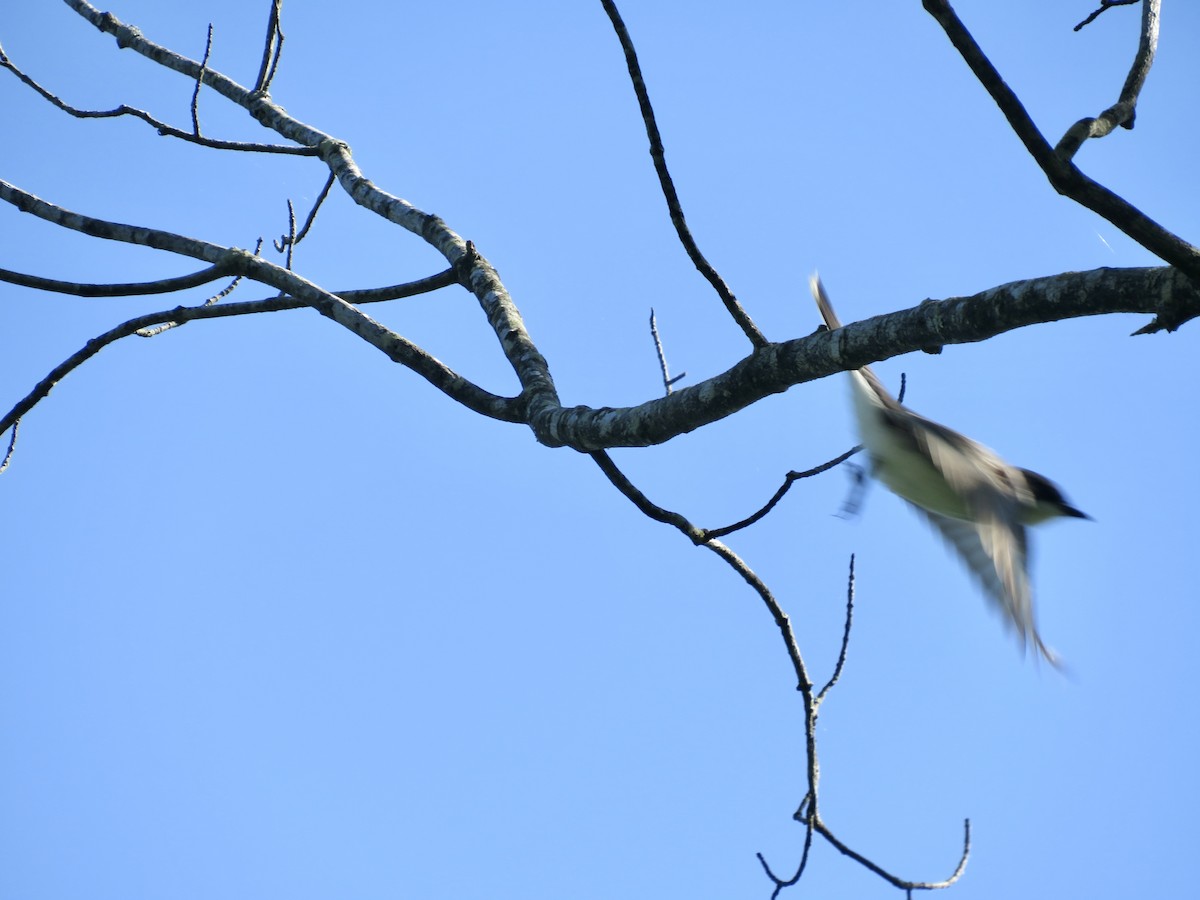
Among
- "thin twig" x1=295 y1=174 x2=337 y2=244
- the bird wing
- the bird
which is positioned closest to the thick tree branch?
"thin twig" x1=295 y1=174 x2=337 y2=244

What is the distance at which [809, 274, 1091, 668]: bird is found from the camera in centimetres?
376

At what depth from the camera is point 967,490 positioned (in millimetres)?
3832

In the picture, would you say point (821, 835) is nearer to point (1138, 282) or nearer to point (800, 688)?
point (800, 688)

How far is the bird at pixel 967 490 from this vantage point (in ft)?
12.3

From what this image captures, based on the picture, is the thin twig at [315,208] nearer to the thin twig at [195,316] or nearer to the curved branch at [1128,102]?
the thin twig at [195,316]

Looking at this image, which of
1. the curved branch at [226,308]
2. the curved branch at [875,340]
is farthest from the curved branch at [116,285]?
the curved branch at [875,340]

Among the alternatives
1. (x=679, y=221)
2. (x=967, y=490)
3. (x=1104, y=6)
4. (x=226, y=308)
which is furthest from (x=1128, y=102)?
(x=226, y=308)

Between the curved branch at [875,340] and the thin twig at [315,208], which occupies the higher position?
the thin twig at [315,208]

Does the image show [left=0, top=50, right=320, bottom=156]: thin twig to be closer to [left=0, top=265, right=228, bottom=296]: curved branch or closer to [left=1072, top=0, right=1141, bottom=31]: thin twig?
[left=0, top=265, right=228, bottom=296]: curved branch

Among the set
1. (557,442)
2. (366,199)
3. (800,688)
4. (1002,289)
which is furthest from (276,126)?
(1002,289)

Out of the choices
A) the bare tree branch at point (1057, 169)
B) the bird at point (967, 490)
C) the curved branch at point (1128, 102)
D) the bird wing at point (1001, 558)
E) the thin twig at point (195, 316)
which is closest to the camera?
the bare tree branch at point (1057, 169)

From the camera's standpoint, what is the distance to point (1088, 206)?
1568 millimetres

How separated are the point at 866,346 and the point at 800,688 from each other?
146cm

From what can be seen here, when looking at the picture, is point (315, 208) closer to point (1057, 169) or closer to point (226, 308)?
point (226, 308)
